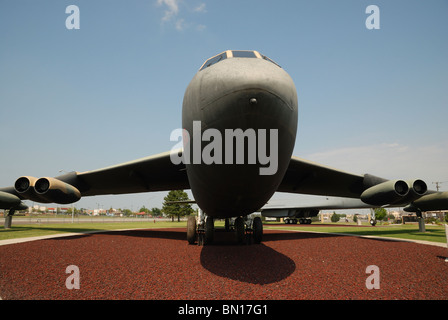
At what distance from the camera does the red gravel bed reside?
3.85 meters

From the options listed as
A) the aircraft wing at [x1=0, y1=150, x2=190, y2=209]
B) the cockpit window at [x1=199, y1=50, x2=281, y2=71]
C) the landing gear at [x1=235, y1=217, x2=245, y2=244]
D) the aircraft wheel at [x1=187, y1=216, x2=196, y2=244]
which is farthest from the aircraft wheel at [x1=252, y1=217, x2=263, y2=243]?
the cockpit window at [x1=199, y1=50, x2=281, y2=71]

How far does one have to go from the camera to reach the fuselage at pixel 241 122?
3145 mm

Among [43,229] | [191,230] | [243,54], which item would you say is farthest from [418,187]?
[43,229]

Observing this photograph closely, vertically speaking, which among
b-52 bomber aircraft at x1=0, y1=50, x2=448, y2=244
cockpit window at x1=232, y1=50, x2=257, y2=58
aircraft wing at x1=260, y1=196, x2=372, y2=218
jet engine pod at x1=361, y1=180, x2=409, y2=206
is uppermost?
cockpit window at x1=232, y1=50, x2=257, y2=58

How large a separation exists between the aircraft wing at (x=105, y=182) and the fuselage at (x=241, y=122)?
4696 mm

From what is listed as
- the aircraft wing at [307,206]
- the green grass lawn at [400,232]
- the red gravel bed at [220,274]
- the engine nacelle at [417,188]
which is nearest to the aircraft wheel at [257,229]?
the red gravel bed at [220,274]

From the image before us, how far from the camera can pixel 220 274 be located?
16.2 feet

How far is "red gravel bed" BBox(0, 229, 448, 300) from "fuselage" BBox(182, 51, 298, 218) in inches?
→ 71.8

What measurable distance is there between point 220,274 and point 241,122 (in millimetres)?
3400

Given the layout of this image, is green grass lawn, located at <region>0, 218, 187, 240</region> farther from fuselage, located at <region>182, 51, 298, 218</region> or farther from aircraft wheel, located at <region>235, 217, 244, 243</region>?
fuselage, located at <region>182, 51, 298, 218</region>

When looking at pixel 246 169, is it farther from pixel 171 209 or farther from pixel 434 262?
pixel 171 209

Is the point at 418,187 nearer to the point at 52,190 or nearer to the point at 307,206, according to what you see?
the point at 52,190
